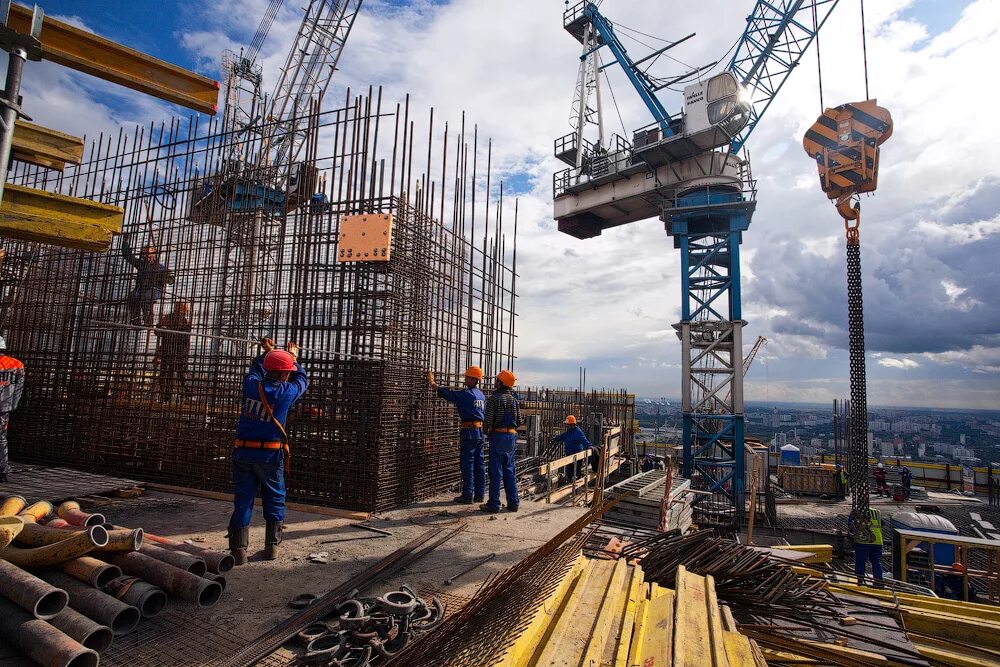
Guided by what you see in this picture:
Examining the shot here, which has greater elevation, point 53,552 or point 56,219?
point 56,219

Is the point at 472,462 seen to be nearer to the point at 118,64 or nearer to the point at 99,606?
the point at 99,606

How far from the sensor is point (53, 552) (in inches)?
152

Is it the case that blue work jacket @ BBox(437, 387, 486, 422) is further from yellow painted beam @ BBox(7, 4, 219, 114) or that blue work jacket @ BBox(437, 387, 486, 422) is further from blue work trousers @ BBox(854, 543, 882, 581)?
blue work trousers @ BBox(854, 543, 882, 581)

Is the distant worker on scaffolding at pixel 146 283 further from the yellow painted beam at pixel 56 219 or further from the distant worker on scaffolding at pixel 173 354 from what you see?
the yellow painted beam at pixel 56 219

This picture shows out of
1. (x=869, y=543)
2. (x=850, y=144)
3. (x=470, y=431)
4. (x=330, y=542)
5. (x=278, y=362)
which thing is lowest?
(x=869, y=543)

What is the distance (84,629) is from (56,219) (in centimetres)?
289

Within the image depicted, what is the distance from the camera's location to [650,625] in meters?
4.37

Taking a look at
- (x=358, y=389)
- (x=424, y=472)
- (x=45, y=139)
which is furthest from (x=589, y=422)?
(x=45, y=139)

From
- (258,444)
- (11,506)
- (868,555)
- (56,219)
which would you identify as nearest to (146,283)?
(11,506)

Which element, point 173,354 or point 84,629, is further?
point 173,354

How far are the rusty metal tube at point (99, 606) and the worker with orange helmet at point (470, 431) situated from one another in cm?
490

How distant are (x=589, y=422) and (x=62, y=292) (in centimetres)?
1623

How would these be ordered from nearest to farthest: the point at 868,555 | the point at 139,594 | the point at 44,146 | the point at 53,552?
the point at 139,594 → the point at 53,552 → the point at 44,146 → the point at 868,555

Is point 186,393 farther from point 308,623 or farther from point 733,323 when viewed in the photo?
point 733,323
